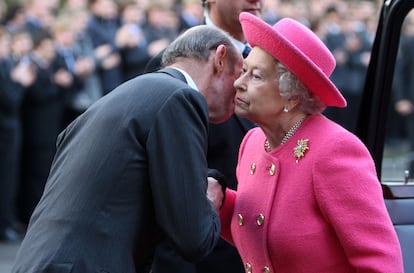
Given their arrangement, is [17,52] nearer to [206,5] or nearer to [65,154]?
[206,5]

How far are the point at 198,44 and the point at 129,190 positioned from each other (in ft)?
1.88

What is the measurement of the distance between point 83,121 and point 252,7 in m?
1.41

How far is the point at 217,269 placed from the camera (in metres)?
3.92

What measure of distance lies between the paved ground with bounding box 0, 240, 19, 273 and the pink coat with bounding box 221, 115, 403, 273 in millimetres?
5626

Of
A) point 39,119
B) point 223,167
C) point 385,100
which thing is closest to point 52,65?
point 39,119

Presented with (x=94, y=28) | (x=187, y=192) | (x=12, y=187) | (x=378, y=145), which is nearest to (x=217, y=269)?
(x=378, y=145)

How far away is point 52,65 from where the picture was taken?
35.0 ft

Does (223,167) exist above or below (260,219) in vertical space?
below

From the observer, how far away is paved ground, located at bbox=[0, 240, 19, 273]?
8570mm

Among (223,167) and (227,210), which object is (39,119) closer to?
(223,167)

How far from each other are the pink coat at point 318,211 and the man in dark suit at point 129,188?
23cm

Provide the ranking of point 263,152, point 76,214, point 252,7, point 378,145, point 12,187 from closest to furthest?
point 76,214
point 263,152
point 378,145
point 252,7
point 12,187

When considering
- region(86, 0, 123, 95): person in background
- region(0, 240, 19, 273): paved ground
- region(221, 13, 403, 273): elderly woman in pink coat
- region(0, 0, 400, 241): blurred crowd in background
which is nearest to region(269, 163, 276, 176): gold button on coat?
region(221, 13, 403, 273): elderly woman in pink coat

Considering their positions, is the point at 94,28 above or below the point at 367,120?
below
